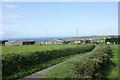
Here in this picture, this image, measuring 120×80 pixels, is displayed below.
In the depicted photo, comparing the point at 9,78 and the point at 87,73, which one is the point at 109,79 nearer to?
the point at 87,73

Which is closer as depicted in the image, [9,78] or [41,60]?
[9,78]

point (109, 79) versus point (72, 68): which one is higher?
point (72, 68)

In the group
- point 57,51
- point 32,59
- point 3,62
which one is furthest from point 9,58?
point 57,51

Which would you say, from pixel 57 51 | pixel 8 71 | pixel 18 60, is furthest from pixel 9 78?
pixel 57 51

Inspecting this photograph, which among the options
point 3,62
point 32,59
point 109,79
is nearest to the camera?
point 109,79

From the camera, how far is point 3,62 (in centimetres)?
1861

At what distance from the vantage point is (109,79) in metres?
17.0

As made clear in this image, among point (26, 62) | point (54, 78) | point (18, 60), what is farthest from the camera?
point (26, 62)

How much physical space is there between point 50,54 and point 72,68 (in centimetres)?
2034

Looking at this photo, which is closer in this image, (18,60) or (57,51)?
(18,60)

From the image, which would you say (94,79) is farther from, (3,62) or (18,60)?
(18,60)

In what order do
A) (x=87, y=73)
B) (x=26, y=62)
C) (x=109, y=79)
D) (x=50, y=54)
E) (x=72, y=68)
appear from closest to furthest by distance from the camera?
(x=72, y=68), (x=87, y=73), (x=109, y=79), (x=26, y=62), (x=50, y=54)

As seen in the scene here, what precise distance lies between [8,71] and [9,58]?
1.25m

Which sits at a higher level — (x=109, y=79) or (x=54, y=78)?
(x=54, y=78)
